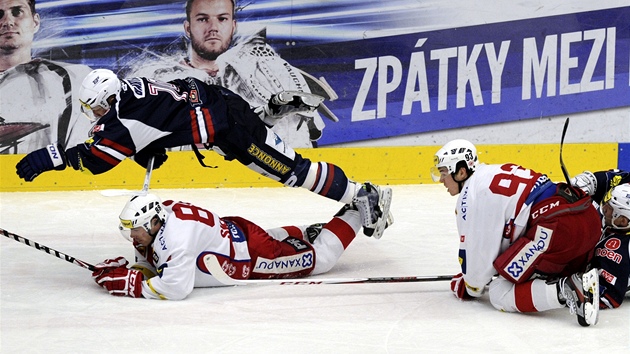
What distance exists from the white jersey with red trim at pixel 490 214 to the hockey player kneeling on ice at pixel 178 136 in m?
0.94

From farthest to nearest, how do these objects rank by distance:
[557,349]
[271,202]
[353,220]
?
[271,202], [353,220], [557,349]

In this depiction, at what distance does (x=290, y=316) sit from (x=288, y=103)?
156 centimetres

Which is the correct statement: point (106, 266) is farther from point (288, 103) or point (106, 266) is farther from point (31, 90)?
point (31, 90)

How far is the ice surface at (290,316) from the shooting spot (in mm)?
3725

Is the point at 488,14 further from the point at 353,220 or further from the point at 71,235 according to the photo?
the point at 71,235

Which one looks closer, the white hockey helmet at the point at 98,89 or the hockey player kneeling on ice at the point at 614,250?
the hockey player kneeling on ice at the point at 614,250

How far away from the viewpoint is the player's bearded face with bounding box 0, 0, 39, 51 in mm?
6867

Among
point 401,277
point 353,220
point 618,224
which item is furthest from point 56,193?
point 618,224

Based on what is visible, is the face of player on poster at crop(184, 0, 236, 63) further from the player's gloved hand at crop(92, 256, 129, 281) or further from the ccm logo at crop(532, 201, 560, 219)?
the ccm logo at crop(532, 201, 560, 219)

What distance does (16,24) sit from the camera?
690 cm

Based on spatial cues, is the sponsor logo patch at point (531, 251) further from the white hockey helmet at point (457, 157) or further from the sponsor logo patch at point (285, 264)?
the sponsor logo patch at point (285, 264)

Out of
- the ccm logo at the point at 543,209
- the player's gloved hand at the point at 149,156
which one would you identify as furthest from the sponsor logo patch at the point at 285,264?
the ccm logo at the point at 543,209

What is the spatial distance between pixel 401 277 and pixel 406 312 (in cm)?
35

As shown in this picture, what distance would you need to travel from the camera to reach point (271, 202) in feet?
21.9
